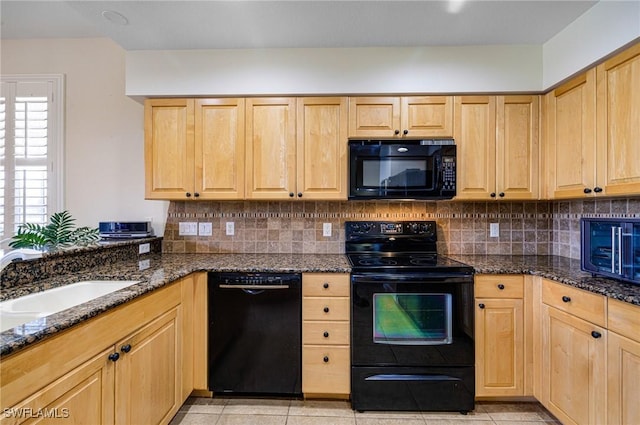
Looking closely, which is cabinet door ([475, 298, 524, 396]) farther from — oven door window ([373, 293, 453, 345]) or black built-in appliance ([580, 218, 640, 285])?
black built-in appliance ([580, 218, 640, 285])

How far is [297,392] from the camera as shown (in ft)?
6.63

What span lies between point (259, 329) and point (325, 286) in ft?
1.67

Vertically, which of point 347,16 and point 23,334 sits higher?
point 347,16

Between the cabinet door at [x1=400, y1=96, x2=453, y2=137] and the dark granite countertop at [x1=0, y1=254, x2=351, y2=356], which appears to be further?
the cabinet door at [x1=400, y1=96, x2=453, y2=137]

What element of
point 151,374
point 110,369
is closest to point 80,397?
point 110,369

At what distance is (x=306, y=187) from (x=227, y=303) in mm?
982

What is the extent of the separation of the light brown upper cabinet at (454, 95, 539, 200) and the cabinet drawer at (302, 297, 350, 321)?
1.17m

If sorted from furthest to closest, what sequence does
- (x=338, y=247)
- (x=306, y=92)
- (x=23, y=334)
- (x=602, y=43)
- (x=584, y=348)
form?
(x=338, y=247), (x=306, y=92), (x=602, y=43), (x=584, y=348), (x=23, y=334)

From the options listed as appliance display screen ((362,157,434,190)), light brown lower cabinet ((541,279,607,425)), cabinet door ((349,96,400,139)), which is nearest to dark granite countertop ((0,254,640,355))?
light brown lower cabinet ((541,279,607,425))

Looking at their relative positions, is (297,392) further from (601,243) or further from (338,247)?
(601,243)

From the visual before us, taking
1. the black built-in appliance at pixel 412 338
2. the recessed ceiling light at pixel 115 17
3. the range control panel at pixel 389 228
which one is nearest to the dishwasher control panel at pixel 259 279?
the black built-in appliance at pixel 412 338

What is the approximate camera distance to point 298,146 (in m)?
2.33

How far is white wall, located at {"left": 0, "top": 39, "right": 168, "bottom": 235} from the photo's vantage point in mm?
2762

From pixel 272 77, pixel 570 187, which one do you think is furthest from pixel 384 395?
pixel 272 77
